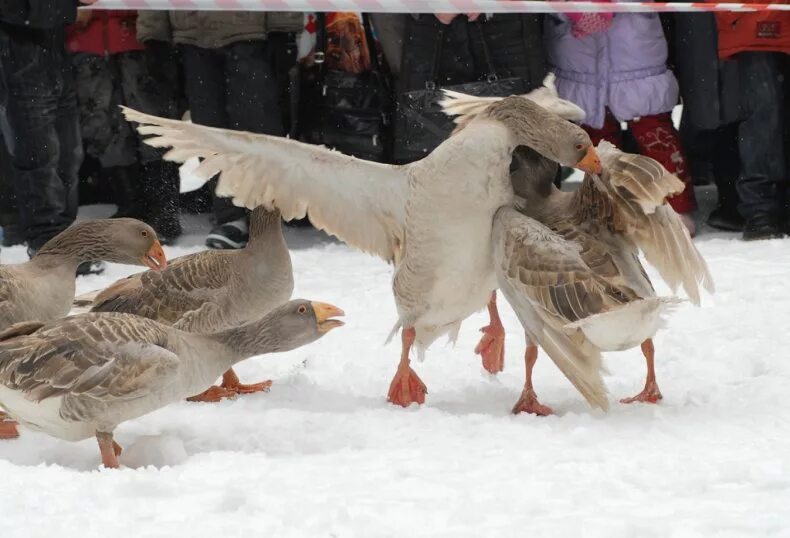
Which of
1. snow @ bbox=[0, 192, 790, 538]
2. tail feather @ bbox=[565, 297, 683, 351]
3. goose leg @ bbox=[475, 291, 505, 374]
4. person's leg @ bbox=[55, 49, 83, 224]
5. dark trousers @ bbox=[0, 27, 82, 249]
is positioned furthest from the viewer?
person's leg @ bbox=[55, 49, 83, 224]

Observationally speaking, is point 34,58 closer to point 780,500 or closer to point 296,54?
point 296,54

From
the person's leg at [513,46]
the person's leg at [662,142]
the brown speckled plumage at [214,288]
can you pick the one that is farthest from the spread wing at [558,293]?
the person's leg at [662,142]

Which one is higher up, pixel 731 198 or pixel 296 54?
pixel 296 54

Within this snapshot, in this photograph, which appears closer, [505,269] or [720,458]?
[720,458]

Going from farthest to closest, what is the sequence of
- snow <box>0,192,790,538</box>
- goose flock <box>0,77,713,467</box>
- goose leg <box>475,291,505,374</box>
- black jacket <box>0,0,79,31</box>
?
black jacket <box>0,0,79,31</box> < goose leg <box>475,291,505,374</box> < goose flock <box>0,77,713,467</box> < snow <box>0,192,790,538</box>

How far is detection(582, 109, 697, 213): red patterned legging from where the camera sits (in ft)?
26.4

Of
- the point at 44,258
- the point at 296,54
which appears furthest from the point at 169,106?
the point at 44,258

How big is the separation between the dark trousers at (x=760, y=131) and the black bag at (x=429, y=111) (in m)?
1.55

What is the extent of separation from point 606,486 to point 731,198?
5.34 meters

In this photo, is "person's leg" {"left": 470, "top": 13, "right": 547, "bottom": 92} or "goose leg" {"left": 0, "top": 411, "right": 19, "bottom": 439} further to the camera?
"person's leg" {"left": 470, "top": 13, "right": 547, "bottom": 92}

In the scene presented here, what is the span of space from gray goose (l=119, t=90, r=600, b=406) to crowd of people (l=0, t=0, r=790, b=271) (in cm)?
267

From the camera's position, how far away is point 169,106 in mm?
8422

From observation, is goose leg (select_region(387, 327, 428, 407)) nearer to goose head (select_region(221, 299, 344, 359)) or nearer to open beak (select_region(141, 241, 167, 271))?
goose head (select_region(221, 299, 344, 359))

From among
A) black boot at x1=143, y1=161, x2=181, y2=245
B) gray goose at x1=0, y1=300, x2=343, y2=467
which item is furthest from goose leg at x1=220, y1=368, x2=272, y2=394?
black boot at x1=143, y1=161, x2=181, y2=245
